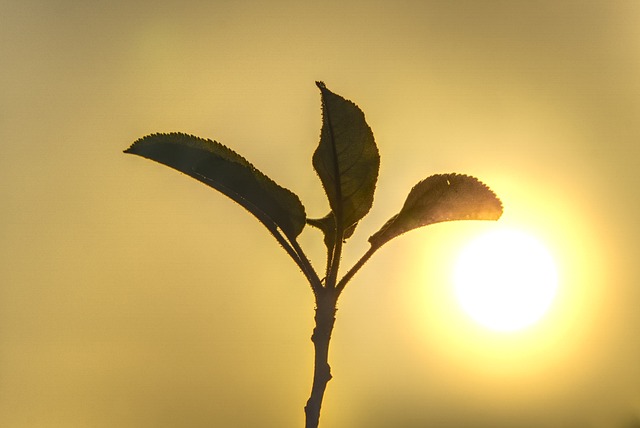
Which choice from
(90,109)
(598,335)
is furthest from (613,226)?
(90,109)

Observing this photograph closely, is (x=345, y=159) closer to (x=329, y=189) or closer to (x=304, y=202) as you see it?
(x=329, y=189)

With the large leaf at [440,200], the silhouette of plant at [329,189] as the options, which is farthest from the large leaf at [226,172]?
the large leaf at [440,200]

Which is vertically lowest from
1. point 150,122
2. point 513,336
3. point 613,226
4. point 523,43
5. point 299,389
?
point 299,389

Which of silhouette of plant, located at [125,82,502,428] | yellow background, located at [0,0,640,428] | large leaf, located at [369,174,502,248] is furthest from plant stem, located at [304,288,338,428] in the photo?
yellow background, located at [0,0,640,428]

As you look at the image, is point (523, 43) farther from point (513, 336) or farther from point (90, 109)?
point (90, 109)

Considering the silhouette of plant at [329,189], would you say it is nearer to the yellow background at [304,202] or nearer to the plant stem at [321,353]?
the plant stem at [321,353]

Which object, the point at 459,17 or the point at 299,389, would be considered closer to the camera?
the point at 299,389

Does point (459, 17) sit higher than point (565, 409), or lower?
higher
